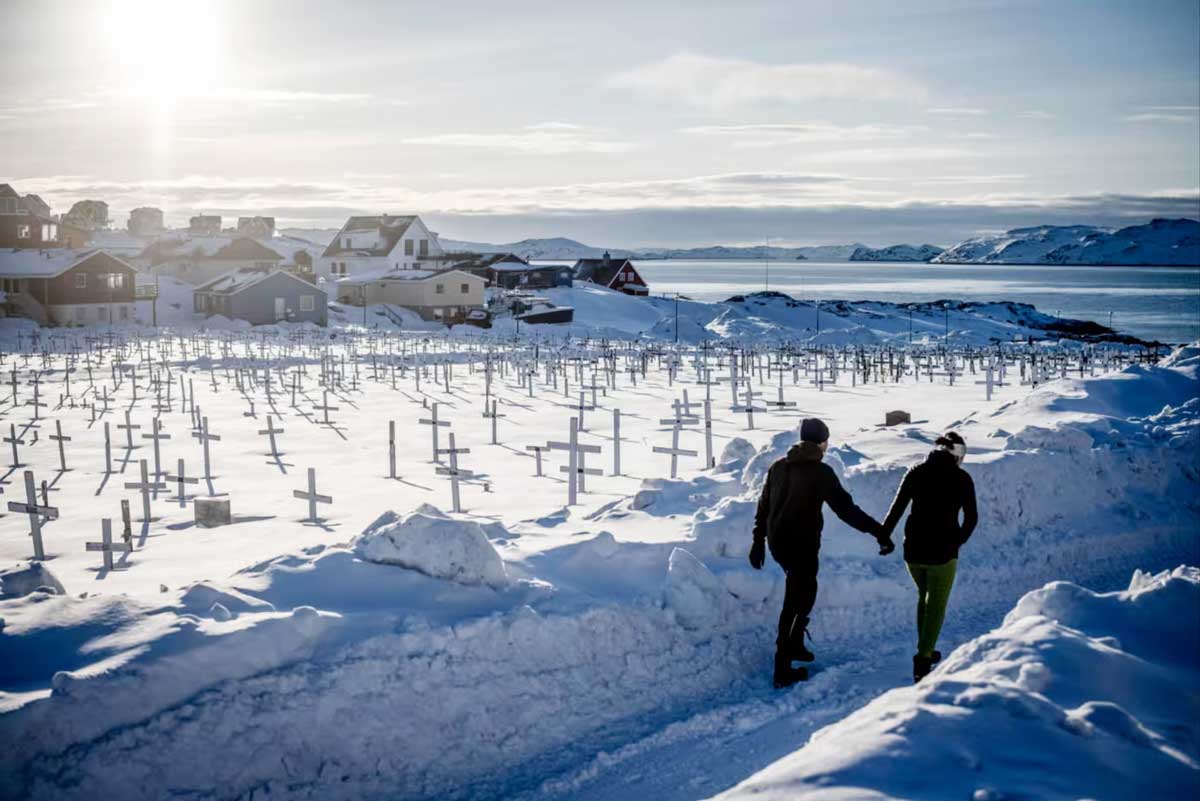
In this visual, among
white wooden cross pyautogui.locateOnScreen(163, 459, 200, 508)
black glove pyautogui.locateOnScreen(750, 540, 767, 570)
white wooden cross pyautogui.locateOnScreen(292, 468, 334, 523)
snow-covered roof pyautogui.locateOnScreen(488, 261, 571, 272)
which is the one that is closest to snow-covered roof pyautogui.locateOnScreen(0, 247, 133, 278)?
snow-covered roof pyautogui.locateOnScreen(488, 261, 571, 272)

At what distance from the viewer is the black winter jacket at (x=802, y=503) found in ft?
23.1

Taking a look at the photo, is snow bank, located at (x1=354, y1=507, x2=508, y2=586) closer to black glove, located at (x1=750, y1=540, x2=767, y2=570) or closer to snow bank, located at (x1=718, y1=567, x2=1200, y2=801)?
black glove, located at (x1=750, y1=540, x2=767, y2=570)

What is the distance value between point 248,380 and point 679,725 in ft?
111

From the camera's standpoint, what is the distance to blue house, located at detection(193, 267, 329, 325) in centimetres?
6119

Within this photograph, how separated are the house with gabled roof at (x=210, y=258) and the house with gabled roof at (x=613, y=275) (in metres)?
27.2

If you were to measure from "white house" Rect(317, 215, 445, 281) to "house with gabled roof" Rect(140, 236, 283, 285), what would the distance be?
5214 millimetres

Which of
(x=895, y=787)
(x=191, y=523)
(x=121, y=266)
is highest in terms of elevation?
(x=121, y=266)

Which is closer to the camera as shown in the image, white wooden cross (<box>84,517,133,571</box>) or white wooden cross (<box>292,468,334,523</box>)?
white wooden cross (<box>84,517,133,571</box>)

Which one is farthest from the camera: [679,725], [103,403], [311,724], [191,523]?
[103,403]

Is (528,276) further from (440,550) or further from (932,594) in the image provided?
(932,594)

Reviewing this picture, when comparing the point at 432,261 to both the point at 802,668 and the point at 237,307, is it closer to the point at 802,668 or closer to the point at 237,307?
the point at 237,307

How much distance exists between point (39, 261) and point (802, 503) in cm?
5790

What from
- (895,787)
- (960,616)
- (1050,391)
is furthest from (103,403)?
(895,787)

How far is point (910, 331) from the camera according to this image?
238 ft
